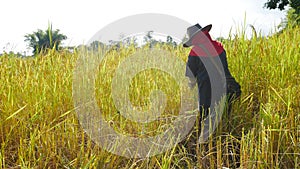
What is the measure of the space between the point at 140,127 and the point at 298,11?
8.29m

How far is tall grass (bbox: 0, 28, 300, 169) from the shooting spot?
4.20 feet

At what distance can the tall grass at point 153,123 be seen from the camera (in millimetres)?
1279

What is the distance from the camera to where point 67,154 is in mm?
1373

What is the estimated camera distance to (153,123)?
155 centimetres

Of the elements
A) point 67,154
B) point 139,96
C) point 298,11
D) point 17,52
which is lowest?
point 67,154

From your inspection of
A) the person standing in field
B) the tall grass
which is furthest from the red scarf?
the tall grass

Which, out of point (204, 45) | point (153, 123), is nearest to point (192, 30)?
point (204, 45)

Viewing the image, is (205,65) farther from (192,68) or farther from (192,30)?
(192,30)

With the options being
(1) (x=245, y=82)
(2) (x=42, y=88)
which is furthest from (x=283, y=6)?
(2) (x=42, y=88)

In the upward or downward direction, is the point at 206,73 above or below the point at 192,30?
below

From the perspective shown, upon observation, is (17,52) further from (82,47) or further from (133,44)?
(133,44)

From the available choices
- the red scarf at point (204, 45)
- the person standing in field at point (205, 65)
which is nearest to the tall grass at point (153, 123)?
the person standing in field at point (205, 65)

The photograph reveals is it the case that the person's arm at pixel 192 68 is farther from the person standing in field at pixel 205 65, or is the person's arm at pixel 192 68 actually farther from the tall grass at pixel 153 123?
the tall grass at pixel 153 123

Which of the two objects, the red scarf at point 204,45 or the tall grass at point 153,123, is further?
the red scarf at point 204,45
